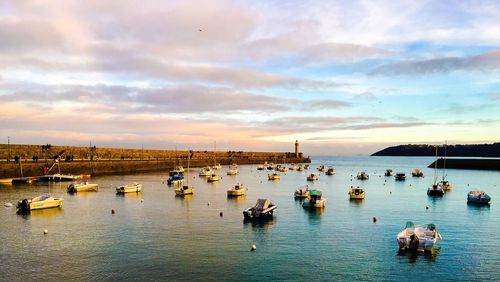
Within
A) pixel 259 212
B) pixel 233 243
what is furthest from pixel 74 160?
pixel 233 243

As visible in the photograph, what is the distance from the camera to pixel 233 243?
1426 inches

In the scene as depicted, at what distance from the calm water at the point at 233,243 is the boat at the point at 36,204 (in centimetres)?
128

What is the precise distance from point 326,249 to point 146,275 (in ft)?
49.1

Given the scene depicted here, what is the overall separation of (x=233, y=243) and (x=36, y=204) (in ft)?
103

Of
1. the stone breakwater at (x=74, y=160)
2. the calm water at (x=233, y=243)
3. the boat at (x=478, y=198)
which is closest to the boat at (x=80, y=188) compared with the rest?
the calm water at (x=233, y=243)

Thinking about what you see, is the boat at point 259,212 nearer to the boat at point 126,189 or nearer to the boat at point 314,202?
the boat at point 314,202

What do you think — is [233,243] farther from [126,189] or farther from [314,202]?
[126,189]

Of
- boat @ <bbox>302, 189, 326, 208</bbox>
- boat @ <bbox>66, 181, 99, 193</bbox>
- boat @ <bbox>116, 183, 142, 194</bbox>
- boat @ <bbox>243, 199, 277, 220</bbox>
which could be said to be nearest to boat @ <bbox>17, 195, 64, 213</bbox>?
boat @ <bbox>116, 183, 142, 194</bbox>

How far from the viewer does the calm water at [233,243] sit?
2853 centimetres

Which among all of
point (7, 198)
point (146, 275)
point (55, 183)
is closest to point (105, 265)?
point (146, 275)

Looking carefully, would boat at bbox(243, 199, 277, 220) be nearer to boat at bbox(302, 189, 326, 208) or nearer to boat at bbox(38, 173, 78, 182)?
boat at bbox(302, 189, 326, 208)

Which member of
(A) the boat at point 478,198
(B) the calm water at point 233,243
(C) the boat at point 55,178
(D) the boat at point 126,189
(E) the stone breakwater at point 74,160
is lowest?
(B) the calm water at point 233,243

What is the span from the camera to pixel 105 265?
97.0 ft

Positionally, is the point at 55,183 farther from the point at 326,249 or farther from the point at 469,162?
the point at 469,162
